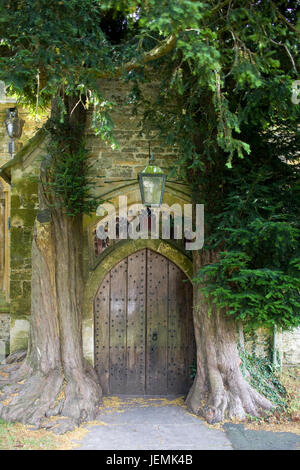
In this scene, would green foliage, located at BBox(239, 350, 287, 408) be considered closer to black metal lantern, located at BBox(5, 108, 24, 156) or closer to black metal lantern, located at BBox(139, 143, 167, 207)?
black metal lantern, located at BBox(139, 143, 167, 207)

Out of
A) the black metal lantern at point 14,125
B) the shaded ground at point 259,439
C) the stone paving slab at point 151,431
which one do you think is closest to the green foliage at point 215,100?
the shaded ground at point 259,439

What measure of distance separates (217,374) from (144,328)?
4.64ft

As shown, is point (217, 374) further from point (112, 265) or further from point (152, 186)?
point (152, 186)

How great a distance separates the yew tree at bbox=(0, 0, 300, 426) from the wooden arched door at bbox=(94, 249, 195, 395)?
0.52 meters

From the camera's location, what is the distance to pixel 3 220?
932 cm

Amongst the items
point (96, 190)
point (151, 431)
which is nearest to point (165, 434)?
point (151, 431)

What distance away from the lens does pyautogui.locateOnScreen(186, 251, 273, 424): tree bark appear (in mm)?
5750

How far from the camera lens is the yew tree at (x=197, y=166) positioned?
181 inches

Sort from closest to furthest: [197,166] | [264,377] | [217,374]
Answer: [197,166]
[217,374]
[264,377]

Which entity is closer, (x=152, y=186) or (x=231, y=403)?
(x=152, y=186)

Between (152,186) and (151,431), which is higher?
(152,186)

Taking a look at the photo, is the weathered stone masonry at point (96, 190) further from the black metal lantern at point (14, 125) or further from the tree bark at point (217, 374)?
the black metal lantern at point (14, 125)

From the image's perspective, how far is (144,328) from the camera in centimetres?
689
